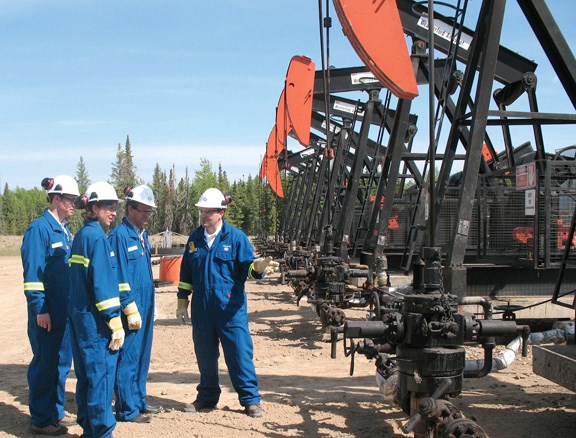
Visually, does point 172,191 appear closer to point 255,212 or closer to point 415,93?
point 255,212

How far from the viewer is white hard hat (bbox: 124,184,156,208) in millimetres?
5766

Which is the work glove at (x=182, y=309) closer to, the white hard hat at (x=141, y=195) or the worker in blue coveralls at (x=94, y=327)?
the white hard hat at (x=141, y=195)

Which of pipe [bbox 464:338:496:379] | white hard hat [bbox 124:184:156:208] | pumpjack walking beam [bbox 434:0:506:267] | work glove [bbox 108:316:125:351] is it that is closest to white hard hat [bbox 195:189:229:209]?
white hard hat [bbox 124:184:156:208]

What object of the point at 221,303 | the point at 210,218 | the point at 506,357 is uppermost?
the point at 210,218

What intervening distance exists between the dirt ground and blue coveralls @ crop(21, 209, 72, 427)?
29 cm

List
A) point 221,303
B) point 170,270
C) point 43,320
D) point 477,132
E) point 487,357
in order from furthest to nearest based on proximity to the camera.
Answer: point 170,270
point 477,132
point 221,303
point 43,320
point 487,357

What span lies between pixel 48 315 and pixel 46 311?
39 mm

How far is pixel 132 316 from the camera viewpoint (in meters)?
5.11

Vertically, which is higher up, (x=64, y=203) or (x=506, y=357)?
(x=64, y=203)

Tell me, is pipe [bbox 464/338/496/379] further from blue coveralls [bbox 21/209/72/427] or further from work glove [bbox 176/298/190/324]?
blue coveralls [bbox 21/209/72/427]

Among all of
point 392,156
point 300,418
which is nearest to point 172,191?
point 392,156

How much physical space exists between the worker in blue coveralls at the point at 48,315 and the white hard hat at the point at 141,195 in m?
0.54

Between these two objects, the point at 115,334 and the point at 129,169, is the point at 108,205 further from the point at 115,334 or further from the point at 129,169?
the point at 129,169

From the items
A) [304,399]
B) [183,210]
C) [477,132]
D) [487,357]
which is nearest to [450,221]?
[477,132]
